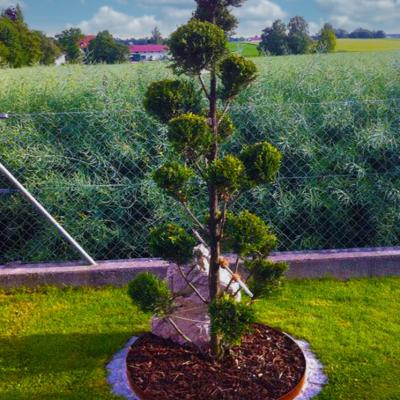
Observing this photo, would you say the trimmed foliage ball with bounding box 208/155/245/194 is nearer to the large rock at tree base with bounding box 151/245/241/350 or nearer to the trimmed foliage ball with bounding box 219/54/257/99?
the trimmed foliage ball with bounding box 219/54/257/99

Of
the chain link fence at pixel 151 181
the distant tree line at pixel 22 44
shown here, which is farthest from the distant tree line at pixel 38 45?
the chain link fence at pixel 151 181

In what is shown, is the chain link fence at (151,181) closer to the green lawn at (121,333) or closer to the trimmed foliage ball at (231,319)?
the green lawn at (121,333)

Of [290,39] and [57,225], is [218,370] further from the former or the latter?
[290,39]

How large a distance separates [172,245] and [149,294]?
33cm

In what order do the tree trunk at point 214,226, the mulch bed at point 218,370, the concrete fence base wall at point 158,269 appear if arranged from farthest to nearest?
the concrete fence base wall at point 158,269 < the mulch bed at point 218,370 < the tree trunk at point 214,226

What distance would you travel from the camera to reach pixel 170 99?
319cm

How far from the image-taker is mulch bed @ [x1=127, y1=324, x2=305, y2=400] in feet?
10.9

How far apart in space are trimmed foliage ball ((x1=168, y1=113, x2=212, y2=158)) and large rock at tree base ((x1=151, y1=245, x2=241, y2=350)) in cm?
105

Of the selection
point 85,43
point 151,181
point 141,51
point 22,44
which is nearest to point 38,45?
point 22,44

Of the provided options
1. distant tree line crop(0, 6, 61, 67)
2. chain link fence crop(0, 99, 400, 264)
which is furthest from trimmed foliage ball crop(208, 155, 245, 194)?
distant tree line crop(0, 6, 61, 67)

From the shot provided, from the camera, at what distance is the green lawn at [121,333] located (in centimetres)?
360

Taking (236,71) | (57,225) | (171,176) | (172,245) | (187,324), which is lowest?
(187,324)

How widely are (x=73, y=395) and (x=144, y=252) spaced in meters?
2.19

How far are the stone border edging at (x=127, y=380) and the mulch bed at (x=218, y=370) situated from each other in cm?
9
